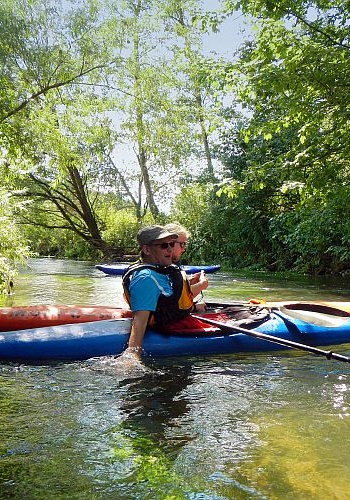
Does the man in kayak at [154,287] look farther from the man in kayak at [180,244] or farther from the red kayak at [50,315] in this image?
the red kayak at [50,315]

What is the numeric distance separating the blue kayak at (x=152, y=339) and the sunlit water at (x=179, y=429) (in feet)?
0.33

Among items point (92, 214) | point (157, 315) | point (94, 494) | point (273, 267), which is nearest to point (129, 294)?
point (157, 315)

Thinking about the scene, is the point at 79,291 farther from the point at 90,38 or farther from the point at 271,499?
the point at 271,499

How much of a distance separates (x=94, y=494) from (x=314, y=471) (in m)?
0.80

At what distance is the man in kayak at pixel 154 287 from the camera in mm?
3453

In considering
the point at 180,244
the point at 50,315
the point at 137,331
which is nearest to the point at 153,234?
the point at 180,244

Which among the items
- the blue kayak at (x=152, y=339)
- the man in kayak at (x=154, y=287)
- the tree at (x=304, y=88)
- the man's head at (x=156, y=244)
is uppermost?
the tree at (x=304, y=88)

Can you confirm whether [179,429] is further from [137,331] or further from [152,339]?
[152,339]

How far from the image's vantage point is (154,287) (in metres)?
3.48

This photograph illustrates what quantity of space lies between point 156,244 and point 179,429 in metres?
1.54

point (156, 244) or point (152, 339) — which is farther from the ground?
point (156, 244)

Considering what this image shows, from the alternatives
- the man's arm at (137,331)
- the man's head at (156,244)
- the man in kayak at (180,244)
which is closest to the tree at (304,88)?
the man in kayak at (180,244)

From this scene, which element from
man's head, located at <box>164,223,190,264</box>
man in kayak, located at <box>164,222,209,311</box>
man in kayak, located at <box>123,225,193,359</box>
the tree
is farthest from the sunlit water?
the tree

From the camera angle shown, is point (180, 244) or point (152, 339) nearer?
point (152, 339)
